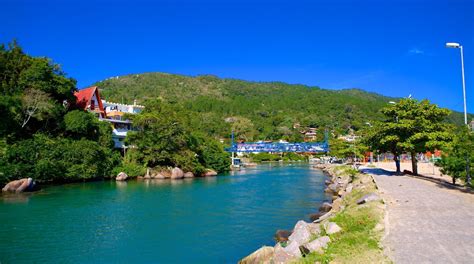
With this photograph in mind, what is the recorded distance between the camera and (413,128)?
2584cm

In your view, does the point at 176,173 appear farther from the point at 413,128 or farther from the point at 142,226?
the point at 413,128

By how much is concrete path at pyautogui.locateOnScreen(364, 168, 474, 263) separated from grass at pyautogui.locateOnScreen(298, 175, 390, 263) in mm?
349

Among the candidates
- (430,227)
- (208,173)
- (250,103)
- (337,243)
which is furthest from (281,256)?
(250,103)

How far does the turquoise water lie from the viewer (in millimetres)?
12102

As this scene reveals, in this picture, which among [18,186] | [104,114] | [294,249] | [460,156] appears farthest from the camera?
[104,114]

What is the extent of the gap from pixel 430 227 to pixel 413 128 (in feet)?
59.6

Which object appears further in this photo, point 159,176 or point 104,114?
point 104,114

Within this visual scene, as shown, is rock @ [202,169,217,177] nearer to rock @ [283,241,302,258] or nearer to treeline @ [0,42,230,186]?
treeline @ [0,42,230,186]

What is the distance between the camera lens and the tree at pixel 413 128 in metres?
24.8

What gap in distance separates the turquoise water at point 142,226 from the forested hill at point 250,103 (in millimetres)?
86119

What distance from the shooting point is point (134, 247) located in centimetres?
1298

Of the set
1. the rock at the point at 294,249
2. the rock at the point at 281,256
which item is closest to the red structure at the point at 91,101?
the rock at the point at 294,249

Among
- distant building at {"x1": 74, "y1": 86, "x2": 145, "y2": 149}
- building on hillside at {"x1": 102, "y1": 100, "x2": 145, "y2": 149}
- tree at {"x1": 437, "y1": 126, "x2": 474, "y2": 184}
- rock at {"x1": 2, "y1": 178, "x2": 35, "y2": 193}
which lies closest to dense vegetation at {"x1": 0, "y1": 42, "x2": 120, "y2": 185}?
rock at {"x1": 2, "y1": 178, "x2": 35, "y2": 193}

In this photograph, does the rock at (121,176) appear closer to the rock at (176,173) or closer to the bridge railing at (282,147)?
the rock at (176,173)
